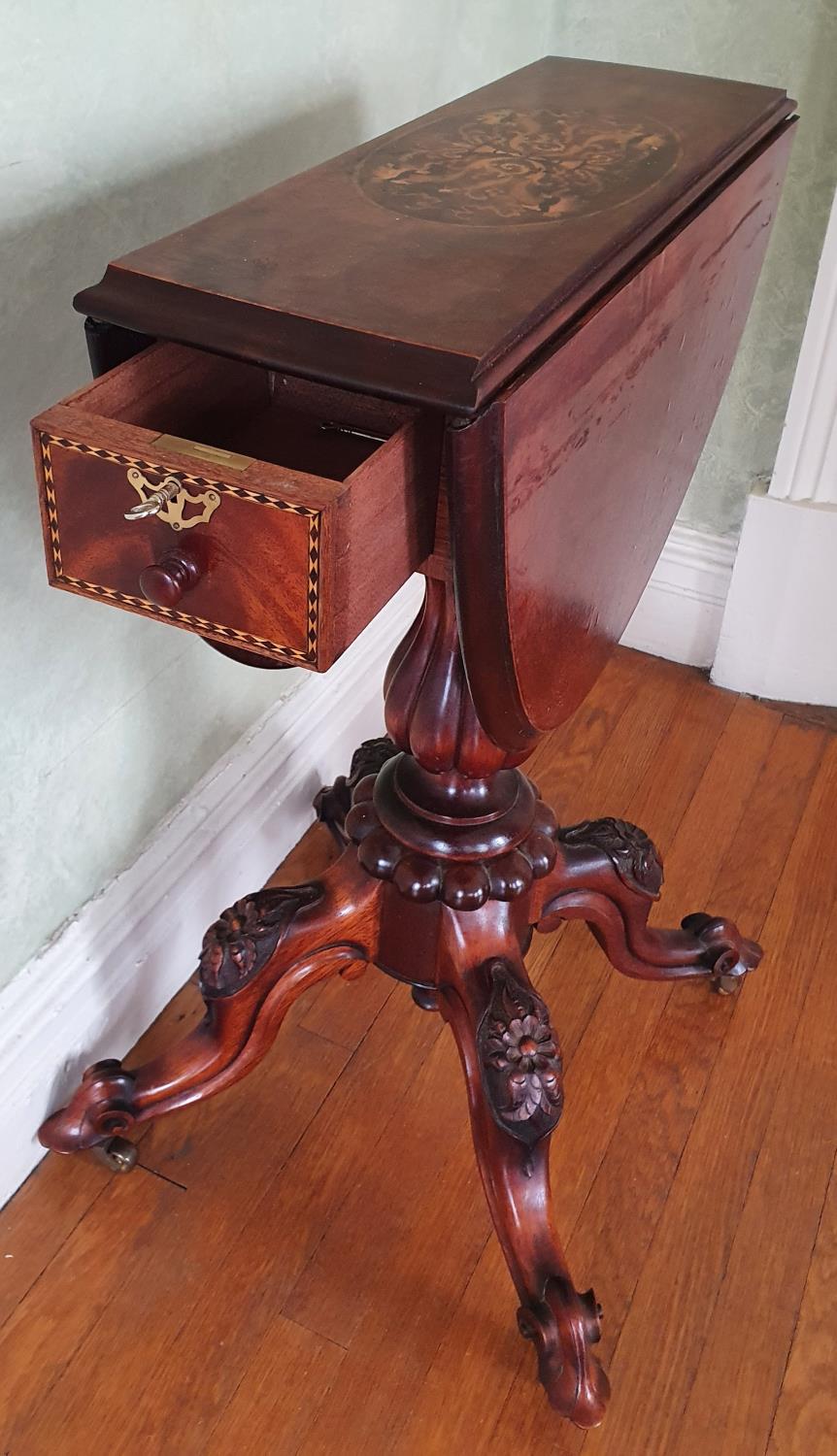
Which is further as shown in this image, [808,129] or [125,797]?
[808,129]

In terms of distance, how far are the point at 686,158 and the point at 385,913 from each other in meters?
0.70

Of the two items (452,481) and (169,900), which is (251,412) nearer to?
(452,481)

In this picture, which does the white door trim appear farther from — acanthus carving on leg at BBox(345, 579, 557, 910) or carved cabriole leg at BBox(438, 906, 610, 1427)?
carved cabriole leg at BBox(438, 906, 610, 1427)

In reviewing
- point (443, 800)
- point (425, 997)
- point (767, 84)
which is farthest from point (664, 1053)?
point (767, 84)

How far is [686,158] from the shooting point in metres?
1.02

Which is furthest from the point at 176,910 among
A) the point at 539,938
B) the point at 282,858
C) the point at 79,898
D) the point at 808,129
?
the point at 808,129

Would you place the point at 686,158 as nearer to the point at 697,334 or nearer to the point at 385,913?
the point at 697,334

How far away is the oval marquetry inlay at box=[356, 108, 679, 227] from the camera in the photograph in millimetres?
926

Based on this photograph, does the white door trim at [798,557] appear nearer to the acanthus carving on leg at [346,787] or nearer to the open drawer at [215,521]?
the acanthus carving on leg at [346,787]

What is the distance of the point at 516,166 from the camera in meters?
1.00

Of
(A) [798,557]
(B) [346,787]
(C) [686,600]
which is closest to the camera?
(B) [346,787]

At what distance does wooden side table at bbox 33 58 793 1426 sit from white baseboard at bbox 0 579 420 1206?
0.07 metres

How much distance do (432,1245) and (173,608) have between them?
0.74m

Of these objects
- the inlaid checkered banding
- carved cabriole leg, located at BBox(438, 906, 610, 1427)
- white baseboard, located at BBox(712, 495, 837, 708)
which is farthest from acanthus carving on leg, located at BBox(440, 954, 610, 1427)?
white baseboard, located at BBox(712, 495, 837, 708)
